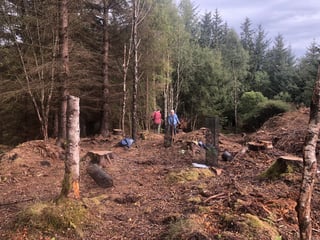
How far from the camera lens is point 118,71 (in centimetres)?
1330

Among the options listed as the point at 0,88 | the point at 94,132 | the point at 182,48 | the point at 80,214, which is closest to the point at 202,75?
the point at 182,48

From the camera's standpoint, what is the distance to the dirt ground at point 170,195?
330cm

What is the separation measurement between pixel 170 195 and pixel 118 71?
944 cm

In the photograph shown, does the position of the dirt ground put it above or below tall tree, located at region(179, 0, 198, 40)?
below

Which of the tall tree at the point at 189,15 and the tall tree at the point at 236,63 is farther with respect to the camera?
the tall tree at the point at 236,63

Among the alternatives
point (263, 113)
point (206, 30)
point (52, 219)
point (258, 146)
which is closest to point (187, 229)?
point (52, 219)

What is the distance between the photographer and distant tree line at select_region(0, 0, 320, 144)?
29.1ft

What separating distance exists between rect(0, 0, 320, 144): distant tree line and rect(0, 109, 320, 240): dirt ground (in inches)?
110

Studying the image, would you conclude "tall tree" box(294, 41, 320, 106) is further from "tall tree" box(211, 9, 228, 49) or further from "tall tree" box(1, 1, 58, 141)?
"tall tree" box(1, 1, 58, 141)

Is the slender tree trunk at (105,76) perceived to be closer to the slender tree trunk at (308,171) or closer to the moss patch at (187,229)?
the moss patch at (187,229)

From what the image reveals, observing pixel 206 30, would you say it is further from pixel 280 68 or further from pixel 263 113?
pixel 263 113

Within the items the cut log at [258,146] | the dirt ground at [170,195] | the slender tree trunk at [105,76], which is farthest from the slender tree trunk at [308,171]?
the slender tree trunk at [105,76]

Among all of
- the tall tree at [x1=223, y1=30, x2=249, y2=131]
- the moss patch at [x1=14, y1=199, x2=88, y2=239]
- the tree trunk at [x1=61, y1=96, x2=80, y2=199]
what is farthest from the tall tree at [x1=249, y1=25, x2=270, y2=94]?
the moss patch at [x1=14, y1=199, x2=88, y2=239]

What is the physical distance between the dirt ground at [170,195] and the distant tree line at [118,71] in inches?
110
